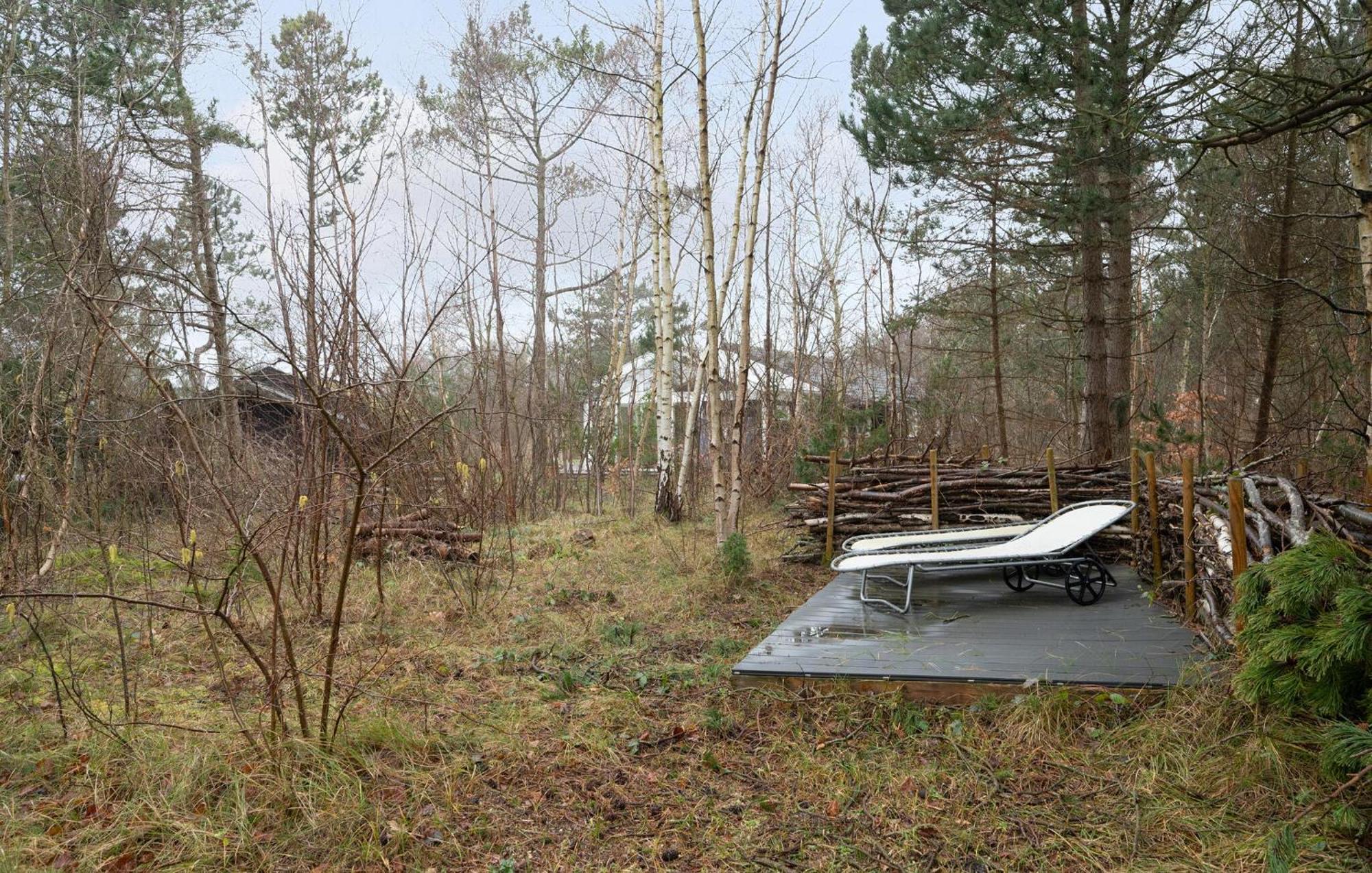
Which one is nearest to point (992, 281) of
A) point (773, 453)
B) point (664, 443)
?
point (773, 453)

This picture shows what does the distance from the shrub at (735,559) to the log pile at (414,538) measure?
2195mm

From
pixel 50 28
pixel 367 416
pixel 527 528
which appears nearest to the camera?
pixel 367 416

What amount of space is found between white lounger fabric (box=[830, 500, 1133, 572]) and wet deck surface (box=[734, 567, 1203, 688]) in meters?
0.35

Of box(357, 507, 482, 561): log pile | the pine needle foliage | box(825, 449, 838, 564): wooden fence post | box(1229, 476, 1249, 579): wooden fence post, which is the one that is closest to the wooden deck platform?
box(1229, 476, 1249, 579): wooden fence post

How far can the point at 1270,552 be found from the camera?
3.79 meters

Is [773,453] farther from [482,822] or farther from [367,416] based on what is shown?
[482,822]

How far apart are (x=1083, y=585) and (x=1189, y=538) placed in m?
1.12

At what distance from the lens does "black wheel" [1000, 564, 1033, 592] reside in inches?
246

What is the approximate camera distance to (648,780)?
3.64m

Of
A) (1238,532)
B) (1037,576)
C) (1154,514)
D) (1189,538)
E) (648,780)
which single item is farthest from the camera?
(1037,576)

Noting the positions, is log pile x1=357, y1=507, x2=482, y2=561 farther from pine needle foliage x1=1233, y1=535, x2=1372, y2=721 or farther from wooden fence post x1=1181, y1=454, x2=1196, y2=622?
pine needle foliage x1=1233, y1=535, x2=1372, y2=721

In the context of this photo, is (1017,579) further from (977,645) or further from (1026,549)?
(977,645)

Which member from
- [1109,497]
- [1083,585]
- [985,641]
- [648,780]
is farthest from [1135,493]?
[648,780]

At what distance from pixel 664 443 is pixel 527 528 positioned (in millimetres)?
2190
